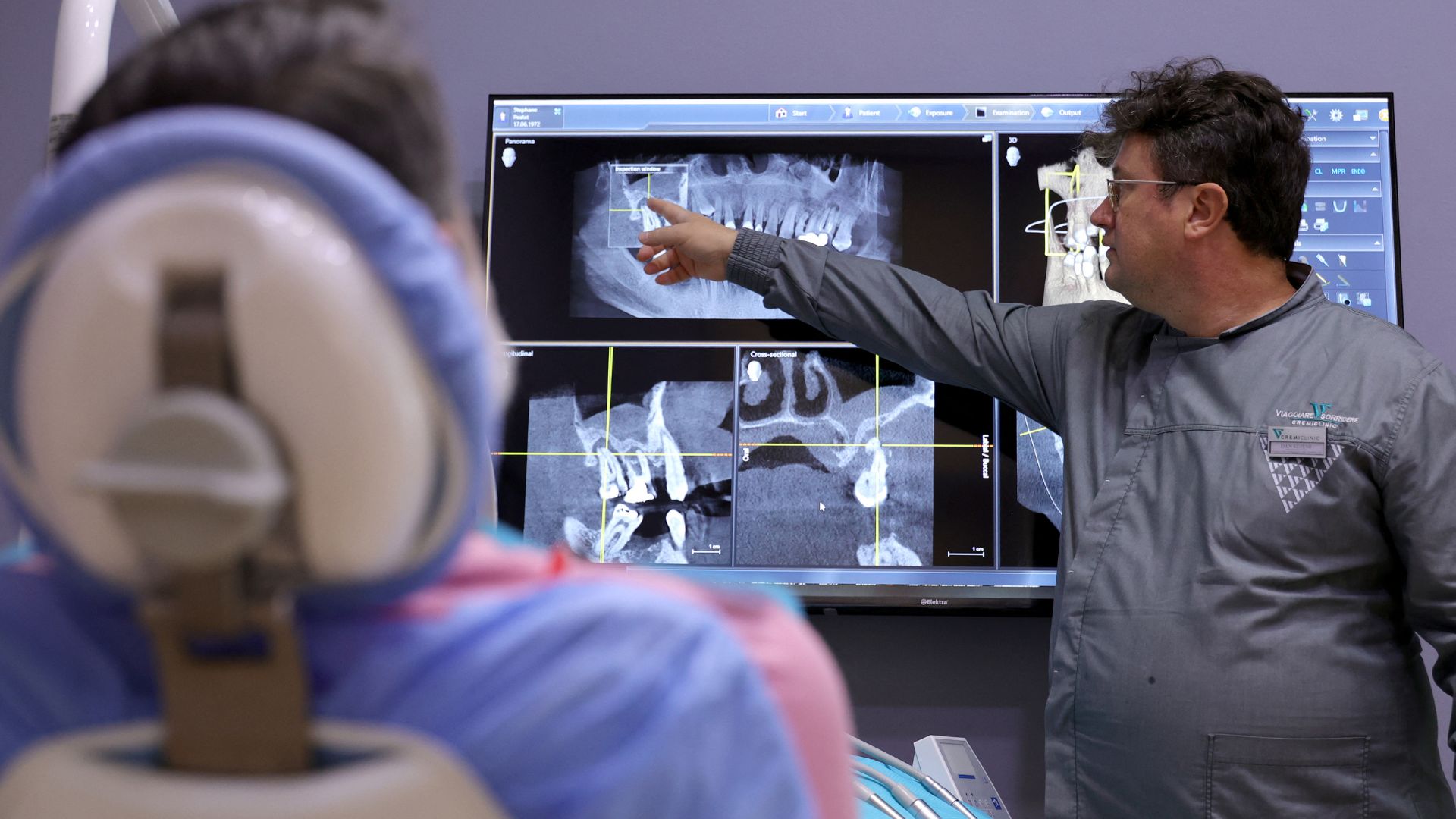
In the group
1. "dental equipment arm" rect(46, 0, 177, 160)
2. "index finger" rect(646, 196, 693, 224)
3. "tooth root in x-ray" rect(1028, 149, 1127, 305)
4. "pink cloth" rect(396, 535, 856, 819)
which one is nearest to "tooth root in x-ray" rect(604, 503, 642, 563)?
"index finger" rect(646, 196, 693, 224)

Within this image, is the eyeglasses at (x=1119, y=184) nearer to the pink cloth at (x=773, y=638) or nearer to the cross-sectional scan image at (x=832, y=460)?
the cross-sectional scan image at (x=832, y=460)

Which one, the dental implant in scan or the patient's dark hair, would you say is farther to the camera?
the dental implant in scan

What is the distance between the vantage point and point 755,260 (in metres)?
2.19

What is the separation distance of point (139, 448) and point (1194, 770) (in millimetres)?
1736

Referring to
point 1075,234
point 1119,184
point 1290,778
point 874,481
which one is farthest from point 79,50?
point 1290,778

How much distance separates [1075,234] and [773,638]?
1.96 meters

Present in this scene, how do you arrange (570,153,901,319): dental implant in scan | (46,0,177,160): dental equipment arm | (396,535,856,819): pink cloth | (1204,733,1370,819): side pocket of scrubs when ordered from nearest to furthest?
(396,535,856,819): pink cloth < (46,0,177,160): dental equipment arm < (1204,733,1370,819): side pocket of scrubs < (570,153,901,319): dental implant in scan

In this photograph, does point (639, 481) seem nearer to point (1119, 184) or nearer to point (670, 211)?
point (670, 211)

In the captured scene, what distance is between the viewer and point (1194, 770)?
182 cm

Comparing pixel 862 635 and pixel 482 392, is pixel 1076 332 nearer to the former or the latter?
pixel 862 635

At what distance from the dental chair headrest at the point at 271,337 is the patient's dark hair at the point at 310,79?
4cm

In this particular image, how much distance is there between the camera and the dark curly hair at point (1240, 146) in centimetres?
205

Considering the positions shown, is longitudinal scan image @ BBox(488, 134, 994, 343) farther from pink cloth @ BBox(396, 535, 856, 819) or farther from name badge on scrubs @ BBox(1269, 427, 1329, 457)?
pink cloth @ BBox(396, 535, 856, 819)

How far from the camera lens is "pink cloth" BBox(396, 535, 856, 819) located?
0.57 m
